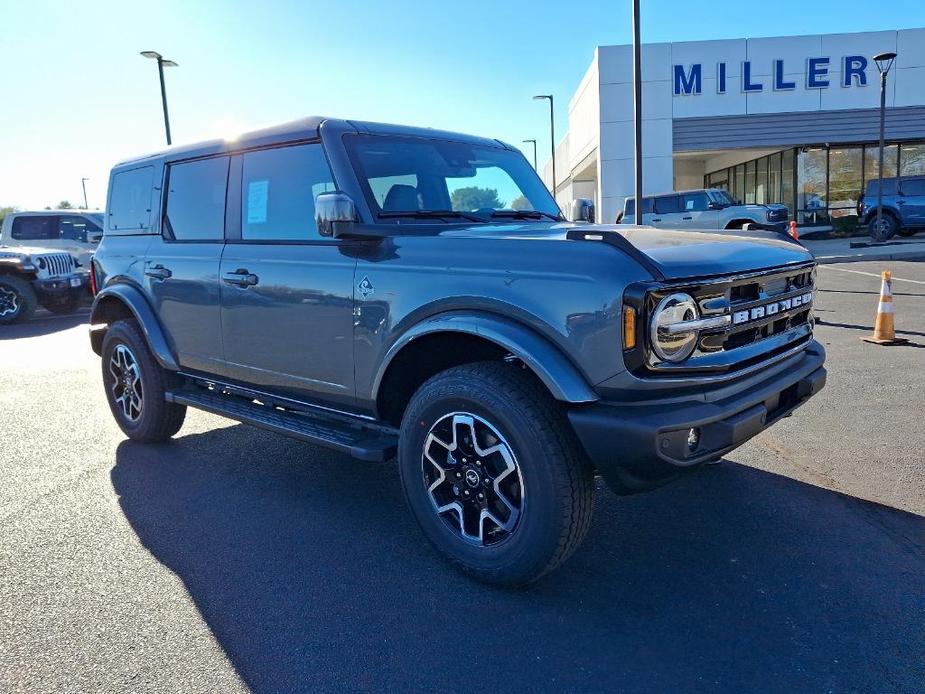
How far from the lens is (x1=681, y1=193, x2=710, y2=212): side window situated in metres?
Answer: 19.3

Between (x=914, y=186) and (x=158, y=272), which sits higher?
(x=914, y=186)

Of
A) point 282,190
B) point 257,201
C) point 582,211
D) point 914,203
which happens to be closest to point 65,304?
point 257,201

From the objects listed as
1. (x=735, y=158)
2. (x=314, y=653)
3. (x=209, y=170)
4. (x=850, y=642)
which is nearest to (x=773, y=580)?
(x=850, y=642)

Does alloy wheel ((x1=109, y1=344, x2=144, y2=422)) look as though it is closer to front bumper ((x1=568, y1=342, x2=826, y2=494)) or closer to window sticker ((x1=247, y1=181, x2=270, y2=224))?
window sticker ((x1=247, y1=181, x2=270, y2=224))

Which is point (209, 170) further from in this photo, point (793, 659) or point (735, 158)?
point (735, 158)

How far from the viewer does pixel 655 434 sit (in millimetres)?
2539

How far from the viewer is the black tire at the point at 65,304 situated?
14.2 m

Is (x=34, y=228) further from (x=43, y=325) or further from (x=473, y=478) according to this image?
(x=473, y=478)

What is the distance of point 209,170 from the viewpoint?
175 inches

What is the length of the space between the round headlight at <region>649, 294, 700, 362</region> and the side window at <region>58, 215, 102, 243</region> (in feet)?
52.4

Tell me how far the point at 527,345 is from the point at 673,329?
1.78 feet

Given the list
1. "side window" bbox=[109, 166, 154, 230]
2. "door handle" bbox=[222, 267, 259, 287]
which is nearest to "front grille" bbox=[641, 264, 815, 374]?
"door handle" bbox=[222, 267, 259, 287]

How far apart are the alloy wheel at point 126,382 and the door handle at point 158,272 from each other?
629mm

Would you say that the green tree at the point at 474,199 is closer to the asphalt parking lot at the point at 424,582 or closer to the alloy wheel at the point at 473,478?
the alloy wheel at the point at 473,478
